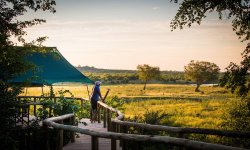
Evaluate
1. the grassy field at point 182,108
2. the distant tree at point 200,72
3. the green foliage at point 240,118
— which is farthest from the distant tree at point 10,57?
the distant tree at point 200,72

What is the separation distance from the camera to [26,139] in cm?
908

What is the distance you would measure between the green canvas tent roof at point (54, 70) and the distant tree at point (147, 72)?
10680 centimetres

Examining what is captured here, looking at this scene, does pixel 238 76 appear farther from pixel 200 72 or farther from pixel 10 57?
pixel 200 72

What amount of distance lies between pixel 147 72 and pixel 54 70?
109 metres

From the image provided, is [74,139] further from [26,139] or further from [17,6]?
[17,6]

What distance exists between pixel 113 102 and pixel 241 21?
452 inches

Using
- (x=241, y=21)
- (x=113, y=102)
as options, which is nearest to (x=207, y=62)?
(x=113, y=102)

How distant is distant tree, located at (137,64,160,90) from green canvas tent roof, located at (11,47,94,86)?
10680 centimetres

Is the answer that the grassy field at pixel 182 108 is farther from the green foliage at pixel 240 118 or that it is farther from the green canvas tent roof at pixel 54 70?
the green foliage at pixel 240 118

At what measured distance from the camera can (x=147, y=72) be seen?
125 meters

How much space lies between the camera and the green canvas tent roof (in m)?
15.9

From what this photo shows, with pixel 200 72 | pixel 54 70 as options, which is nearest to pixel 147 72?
→ pixel 200 72

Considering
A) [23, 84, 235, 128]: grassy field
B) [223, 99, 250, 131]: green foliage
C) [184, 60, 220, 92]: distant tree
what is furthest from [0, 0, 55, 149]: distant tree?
[184, 60, 220, 92]: distant tree

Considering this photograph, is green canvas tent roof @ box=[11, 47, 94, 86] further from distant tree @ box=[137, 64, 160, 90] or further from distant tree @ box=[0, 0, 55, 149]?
distant tree @ box=[137, 64, 160, 90]
